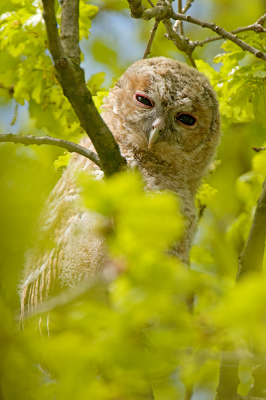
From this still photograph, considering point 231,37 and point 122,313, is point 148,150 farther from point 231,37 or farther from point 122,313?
point 122,313

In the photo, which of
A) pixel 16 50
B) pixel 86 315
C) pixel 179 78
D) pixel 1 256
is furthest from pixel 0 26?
pixel 86 315

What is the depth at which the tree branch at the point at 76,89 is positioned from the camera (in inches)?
76.4

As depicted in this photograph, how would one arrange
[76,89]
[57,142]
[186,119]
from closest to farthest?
1. [76,89]
2. [57,142]
3. [186,119]

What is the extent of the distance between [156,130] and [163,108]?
0.28 m

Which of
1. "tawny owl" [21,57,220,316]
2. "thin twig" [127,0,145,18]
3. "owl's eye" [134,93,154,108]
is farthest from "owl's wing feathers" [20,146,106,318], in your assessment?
"thin twig" [127,0,145,18]

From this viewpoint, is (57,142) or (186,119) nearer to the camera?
(57,142)

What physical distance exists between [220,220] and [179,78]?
7.91ft

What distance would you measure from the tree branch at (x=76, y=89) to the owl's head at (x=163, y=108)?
4.10ft

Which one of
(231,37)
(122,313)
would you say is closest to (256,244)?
(231,37)

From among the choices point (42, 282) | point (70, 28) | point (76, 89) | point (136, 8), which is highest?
point (136, 8)

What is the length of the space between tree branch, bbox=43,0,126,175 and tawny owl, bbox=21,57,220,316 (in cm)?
85

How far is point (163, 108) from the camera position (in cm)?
367

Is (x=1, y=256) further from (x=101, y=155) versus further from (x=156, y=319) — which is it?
(x=101, y=155)

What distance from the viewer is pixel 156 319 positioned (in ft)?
4.28
